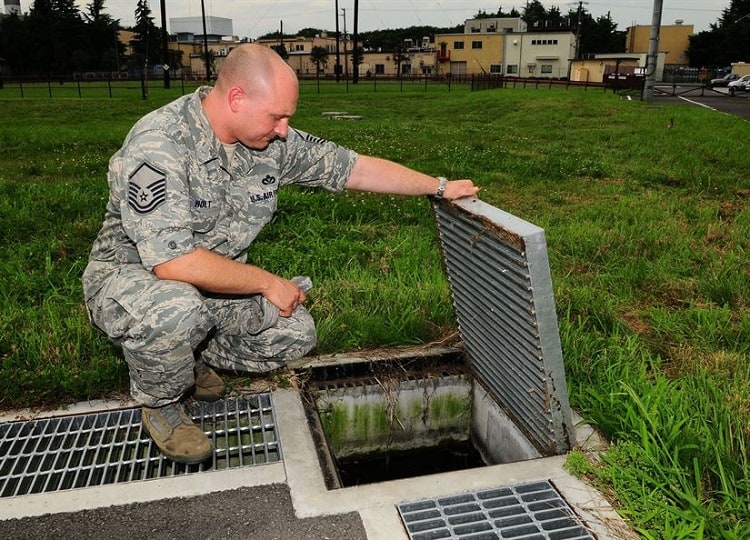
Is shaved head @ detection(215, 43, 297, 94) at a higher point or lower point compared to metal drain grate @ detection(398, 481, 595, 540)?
higher

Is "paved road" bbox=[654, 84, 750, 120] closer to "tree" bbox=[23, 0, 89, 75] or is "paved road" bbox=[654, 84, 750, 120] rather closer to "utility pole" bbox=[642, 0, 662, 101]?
"utility pole" bbox=[642, 0, 662, 101]

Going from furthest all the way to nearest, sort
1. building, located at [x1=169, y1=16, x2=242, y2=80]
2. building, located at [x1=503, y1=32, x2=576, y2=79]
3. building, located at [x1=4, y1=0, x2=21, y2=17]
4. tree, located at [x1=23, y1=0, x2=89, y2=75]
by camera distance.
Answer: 1. building, located at [x1=4, y1=0, x2=21, y2=17]
2. building, located at [x1=169, y1=16, x2=242, y2=80]
3. building, located at [x1=503, y1=32, x2=576, y2=79]
4. tree, located at [x1=23, y1=0, x2=89, y2=75]

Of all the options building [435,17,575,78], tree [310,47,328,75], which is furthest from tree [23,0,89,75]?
building [435,17,575,78]

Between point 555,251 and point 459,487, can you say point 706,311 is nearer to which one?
point 555,251

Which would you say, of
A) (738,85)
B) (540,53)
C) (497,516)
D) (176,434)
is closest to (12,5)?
(540,53)

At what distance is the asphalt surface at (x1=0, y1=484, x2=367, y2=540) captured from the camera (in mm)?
1932

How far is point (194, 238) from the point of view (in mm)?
2520

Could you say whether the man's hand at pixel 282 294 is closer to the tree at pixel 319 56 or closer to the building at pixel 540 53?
the tree at pixel 319 56

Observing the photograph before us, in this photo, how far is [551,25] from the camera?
74875 millimetres

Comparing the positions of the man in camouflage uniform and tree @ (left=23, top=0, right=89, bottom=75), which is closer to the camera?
the man in camouflage uniform

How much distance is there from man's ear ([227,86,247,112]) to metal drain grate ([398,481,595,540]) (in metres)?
1.54

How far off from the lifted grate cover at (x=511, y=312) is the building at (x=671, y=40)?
88363 mm

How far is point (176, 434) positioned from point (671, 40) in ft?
315

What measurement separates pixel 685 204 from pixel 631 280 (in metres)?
2.40
